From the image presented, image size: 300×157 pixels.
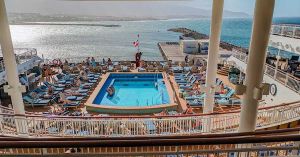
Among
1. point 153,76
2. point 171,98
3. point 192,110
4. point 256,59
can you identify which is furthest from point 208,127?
point 153,76

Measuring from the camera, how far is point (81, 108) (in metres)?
11.4

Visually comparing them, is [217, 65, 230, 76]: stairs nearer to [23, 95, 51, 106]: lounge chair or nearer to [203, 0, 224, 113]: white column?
[203, 0, 224, 113]: white column

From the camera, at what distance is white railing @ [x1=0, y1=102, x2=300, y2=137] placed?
21.6 feet

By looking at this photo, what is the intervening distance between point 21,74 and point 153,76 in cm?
811

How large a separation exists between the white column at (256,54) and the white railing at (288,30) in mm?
9371

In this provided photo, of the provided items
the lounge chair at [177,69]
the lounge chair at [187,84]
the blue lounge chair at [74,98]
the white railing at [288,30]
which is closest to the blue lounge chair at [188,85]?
the lounge chair at [187,84]

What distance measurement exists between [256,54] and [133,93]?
37.6ft

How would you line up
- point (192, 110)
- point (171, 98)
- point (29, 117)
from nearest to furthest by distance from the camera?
point (29, 117), point (192, 110), point (171, 98)

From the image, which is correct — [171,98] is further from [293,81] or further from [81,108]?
[293,81]

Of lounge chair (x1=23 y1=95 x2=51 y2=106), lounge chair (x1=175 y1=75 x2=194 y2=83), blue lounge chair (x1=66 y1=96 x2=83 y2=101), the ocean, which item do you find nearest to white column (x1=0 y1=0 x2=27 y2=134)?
lounge chair (x1=23 y1=95 x2=51 y2=106)

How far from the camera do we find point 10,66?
6.42 m

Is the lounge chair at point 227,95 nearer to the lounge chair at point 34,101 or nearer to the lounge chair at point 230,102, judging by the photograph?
the lounge chair at point 230,102

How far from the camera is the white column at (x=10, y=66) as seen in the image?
608cm

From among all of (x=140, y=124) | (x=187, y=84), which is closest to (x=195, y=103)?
(x=187, y=84)
